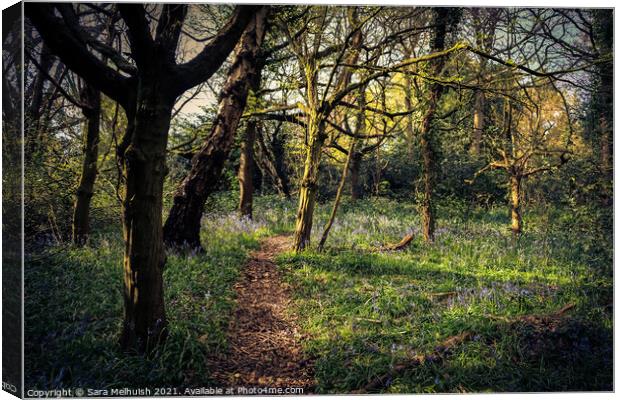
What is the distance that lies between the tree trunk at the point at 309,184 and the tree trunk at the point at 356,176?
484mm

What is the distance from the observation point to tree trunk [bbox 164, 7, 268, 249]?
235 inches

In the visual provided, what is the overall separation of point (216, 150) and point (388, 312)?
3340 mm

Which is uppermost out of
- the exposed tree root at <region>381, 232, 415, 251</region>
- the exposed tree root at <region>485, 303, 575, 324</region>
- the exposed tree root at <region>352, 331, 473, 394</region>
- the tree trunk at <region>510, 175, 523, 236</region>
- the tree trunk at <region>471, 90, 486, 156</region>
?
the tree trunk at <region>471, 90, 486, 156</region>

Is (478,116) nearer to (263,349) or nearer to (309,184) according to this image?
(309,184)

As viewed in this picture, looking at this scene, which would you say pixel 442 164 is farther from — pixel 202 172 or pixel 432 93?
pixel 202 172

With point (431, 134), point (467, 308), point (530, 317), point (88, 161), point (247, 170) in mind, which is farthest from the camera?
point (247, 170)

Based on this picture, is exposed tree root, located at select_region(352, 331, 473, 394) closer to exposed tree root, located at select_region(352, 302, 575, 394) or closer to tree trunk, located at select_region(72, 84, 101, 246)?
exposed tree root, located at select_region(352, 302, 575, 394)

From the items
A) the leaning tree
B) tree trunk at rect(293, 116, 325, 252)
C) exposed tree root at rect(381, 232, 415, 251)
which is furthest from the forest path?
exposed tree root at rect(381, 232, 415, 251)

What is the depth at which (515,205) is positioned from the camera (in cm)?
540

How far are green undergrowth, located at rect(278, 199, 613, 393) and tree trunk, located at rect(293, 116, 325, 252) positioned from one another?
1.01ft

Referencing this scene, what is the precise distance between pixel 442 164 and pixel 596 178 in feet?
6.11

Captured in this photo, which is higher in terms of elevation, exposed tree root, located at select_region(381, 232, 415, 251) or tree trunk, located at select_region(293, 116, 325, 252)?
tree trunk, located at select_region(293, 116, 325, 252)

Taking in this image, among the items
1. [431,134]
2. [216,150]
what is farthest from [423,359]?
[216,150]

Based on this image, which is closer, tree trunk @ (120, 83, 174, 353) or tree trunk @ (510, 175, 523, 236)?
tree trunk @ (120, 83, 174, 353)
